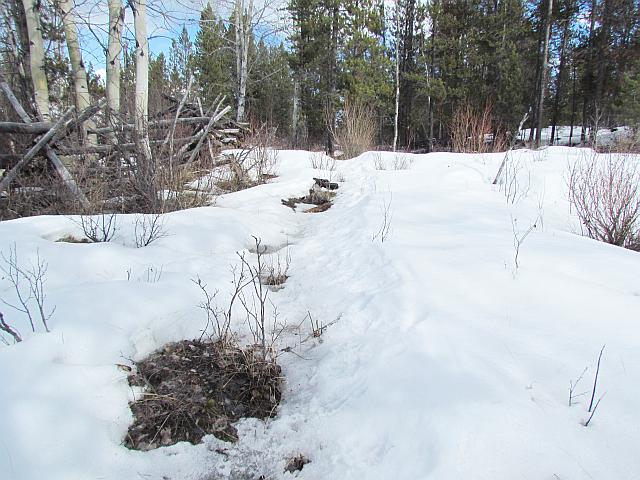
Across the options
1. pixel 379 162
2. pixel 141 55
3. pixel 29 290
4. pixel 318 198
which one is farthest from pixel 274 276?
pixel 379 162

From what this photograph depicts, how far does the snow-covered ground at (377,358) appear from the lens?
1.13 metres

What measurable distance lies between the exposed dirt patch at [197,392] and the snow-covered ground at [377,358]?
6 centimetres

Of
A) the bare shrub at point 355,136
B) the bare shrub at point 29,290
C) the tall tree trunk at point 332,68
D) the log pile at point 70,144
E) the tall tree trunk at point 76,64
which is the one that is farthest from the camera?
the tall tree trunk at point 332,68

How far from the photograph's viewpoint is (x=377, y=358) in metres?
1.64

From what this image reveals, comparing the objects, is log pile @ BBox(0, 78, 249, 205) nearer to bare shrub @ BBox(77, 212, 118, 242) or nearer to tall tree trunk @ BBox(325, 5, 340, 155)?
bare shrub @ BBox(77, 212, 118, 242)

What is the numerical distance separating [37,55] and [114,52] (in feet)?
4.33

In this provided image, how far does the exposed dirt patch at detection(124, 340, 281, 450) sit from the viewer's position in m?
1.38

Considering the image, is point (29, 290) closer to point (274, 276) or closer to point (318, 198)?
point (274, 276)

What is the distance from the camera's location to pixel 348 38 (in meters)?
15.0

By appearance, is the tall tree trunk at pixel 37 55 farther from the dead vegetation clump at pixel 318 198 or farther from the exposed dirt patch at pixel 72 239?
the dead vegetation clump at pixel 318 198

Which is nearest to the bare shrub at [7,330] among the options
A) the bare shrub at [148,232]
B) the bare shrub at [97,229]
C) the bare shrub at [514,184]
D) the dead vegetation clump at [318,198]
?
the bare shrub at [148,232]

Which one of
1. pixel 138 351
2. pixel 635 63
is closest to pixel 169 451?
pixel 138 351

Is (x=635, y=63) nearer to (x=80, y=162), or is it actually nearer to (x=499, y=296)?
(x=499, y=296)

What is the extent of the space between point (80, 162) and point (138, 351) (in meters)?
3.60
